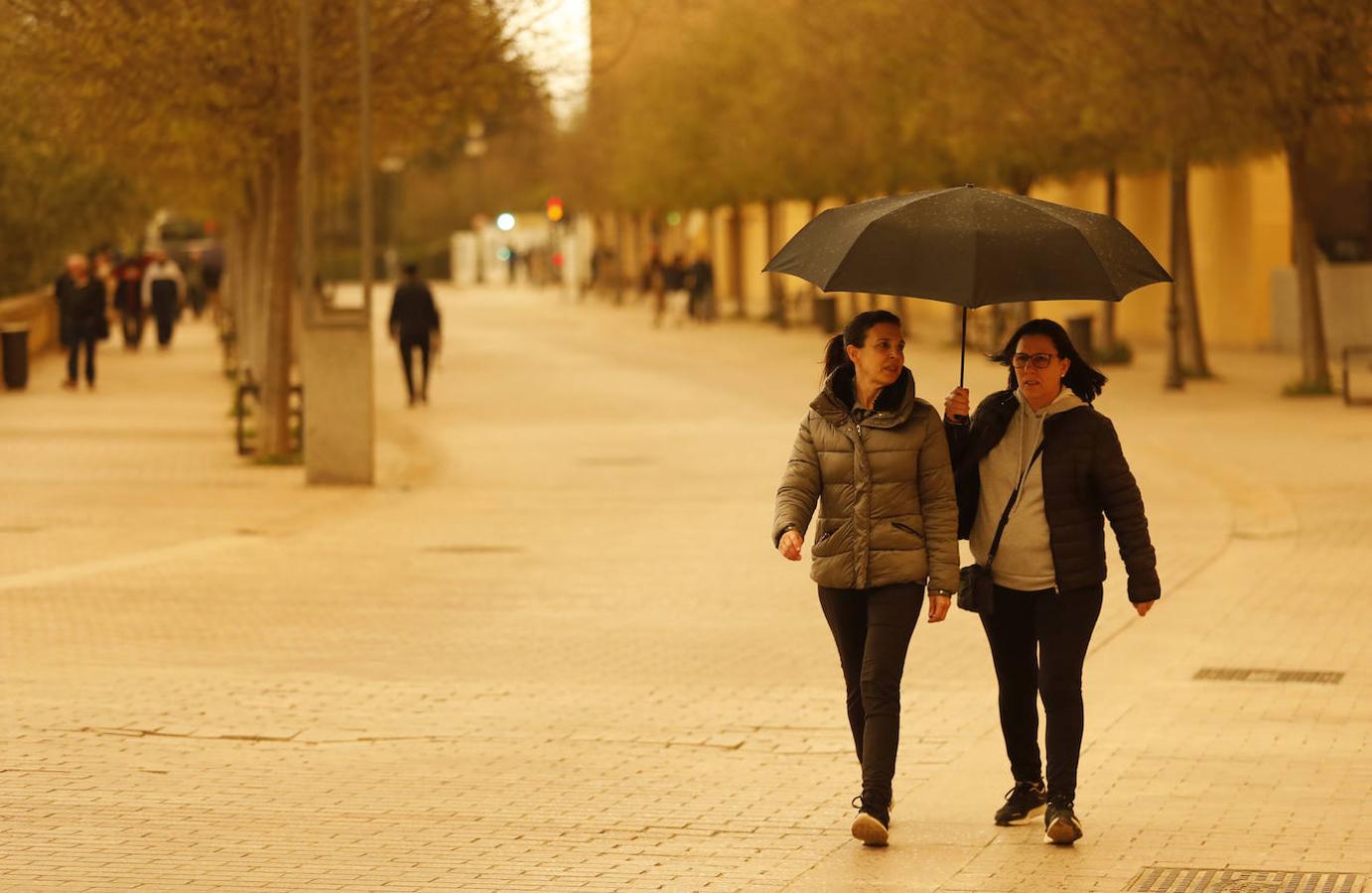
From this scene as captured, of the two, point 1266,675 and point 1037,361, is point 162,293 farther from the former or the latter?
point 1037,361

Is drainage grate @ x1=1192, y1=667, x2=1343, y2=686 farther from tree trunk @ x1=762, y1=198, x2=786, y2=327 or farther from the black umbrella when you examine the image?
tree trunk @ x1=762, y1=198, x2=786, y2=327

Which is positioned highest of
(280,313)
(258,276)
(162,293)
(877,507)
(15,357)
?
(258,276)

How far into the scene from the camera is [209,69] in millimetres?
19734

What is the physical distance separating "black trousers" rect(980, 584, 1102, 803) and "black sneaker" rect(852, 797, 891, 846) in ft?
1.66

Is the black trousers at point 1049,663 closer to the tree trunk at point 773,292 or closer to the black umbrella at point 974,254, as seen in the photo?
the black umbrella at point 974,254

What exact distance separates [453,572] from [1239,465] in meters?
8.43

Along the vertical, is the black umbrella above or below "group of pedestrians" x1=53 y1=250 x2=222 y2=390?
above

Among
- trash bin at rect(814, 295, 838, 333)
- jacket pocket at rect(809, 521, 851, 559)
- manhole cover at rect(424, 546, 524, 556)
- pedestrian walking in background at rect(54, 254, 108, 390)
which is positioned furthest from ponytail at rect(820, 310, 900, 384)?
trash bin at rect(814, 295, 838, 333)

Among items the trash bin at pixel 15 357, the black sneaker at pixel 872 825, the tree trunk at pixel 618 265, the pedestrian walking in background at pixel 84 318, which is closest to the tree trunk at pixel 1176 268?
the pedestrian walking in background at pixel 84 318

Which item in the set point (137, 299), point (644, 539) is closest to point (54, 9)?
point (644, 539)

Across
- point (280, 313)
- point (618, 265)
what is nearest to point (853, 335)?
point (280, 313)

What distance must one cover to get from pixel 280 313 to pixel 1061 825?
50.0 ft

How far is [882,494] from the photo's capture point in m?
6.65

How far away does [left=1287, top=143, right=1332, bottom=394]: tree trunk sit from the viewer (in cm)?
2622
